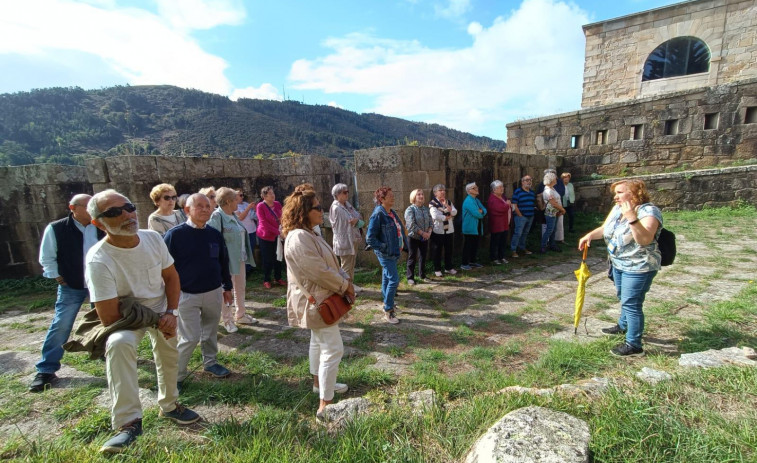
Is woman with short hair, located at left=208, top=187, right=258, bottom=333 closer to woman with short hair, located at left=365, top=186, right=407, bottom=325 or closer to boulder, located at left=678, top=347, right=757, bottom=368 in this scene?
woman with short hair, located at left=365, top=186, right=407, bottom=325

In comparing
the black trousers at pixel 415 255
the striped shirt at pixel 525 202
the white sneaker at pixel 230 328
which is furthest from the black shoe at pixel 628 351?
the striped shirt at pixel 525 202

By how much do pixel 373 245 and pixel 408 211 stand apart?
1.27 metres

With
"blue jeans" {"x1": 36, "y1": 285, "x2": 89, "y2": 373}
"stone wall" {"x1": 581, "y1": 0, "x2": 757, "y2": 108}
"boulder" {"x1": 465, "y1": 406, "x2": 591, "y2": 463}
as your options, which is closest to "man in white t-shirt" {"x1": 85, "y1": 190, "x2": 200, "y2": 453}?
"blue jeans" {"x1": 36, "y1": 285, "x2": 89, "y2": 373}

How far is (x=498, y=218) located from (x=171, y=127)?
66.3 meters

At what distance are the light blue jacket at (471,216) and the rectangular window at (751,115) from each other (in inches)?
386

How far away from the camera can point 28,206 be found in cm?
711

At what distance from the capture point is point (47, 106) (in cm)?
5875

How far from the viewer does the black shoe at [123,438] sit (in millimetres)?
2033

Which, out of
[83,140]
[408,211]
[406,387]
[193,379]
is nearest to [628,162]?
[408,211]

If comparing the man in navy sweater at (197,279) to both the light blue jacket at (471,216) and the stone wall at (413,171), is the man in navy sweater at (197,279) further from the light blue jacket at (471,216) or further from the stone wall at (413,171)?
the light blue jacket at (471,216)

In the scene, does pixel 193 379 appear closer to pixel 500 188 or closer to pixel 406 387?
pixel 406 387

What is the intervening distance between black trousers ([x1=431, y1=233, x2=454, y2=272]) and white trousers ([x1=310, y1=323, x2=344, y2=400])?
3.65 m

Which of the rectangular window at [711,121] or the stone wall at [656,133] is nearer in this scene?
the stone wall at [656,133]

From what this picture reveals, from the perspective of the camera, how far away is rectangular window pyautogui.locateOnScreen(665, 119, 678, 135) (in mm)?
10914
